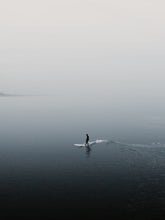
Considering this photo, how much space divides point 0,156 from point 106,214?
4680cm

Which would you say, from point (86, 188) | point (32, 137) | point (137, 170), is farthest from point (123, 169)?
point (32, 137)

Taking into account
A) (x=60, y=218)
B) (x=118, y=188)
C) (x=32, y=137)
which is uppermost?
(x=32, y=137)

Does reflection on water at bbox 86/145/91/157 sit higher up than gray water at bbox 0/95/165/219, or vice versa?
reflection on water at bbox 86/145/91/157

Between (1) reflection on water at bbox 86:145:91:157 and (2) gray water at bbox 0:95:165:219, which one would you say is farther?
(1) reflection on water at bbox 86:145:91:157

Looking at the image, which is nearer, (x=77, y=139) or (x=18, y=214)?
(x=18, y=214)

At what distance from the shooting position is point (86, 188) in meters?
60.8

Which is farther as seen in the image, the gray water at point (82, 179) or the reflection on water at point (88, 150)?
the reflection on water at point (88, 150)

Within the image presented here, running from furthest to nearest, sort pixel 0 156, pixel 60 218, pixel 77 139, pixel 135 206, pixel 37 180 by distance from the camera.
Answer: pixel 77 139
pixel 0 156
pixel 37 180
pixel 135 206
pixel 60 218

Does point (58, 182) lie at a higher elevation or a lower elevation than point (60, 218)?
higher

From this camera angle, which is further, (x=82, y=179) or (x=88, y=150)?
(x=88, y=150)

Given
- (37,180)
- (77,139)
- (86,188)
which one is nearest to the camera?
(86,188)

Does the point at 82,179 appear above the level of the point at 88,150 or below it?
below

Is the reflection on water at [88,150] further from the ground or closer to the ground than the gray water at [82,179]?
further from the ground

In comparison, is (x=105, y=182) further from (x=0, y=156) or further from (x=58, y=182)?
(x=0, y=156)
